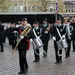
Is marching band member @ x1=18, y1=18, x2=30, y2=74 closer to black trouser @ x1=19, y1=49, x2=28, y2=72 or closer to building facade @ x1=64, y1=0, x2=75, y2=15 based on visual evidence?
black trouser @ x1=19, y1=49, x2=28, y2=72

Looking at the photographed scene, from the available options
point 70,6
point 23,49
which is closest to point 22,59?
point 23,49

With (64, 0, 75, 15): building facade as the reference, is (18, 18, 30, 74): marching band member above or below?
above

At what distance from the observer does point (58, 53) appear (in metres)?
10.9

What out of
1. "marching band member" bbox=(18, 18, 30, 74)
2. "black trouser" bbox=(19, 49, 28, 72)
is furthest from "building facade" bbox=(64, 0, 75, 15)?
"black trouser" bbox=(19, 49, 28, 72)

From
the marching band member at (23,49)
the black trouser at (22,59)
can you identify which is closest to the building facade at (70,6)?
the marching band member at (23,49)

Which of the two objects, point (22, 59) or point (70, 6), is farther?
point (70, 6)

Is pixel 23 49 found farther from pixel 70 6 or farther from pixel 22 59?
pixel 70 6

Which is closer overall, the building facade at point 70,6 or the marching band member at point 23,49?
the marching band member at point 23,49

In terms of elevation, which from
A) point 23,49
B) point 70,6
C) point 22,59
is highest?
point 23,49

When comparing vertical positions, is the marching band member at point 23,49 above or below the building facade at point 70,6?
above

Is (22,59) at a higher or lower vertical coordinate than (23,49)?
lower

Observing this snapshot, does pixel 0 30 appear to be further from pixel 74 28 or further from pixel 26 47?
pixel 26 47

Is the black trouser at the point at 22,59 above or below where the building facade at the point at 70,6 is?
above

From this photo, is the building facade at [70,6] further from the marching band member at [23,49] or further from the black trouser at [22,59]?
the black trouser at [22,59]
